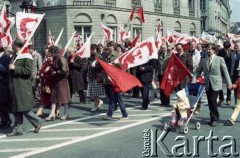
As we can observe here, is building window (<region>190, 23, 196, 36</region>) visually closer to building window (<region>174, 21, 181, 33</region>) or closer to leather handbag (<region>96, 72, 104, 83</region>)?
building window (<region>174, 21, 181, 33</region>)

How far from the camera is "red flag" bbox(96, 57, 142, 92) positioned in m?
9.66

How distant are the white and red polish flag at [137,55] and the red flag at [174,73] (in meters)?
0.87

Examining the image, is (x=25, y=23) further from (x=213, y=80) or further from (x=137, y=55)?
(x=213, y=80)

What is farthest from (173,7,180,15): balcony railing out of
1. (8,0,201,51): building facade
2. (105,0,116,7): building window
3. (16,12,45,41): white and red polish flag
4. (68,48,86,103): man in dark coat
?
(16,12,45,41): white and red polish flag

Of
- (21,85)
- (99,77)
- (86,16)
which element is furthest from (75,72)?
(86,16)

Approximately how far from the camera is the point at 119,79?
9727 millimetres

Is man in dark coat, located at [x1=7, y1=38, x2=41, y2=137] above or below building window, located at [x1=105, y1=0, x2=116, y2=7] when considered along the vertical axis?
below

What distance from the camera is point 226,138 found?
8.26 metres

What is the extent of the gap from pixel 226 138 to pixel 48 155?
344 centimetres

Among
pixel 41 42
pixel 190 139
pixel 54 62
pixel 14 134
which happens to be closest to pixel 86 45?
Answer: pixel 54 62

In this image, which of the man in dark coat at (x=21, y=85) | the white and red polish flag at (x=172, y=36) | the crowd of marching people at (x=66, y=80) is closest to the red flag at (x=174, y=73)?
the crowd of marching people at (x=66, y=80)

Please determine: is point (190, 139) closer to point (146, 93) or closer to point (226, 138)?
point (226, 138)

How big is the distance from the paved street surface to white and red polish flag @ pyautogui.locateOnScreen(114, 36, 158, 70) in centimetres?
139

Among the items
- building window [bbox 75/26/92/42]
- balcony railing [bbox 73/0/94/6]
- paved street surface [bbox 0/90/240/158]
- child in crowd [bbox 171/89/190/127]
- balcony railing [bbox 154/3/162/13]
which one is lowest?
paved street surface [bbox 0/90/240/158]
